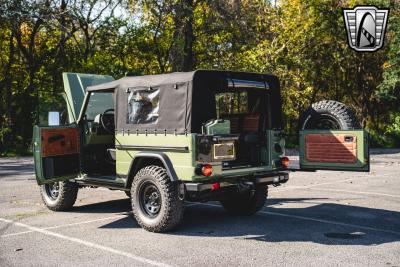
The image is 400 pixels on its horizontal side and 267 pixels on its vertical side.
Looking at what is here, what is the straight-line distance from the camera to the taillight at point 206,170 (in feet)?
20.9

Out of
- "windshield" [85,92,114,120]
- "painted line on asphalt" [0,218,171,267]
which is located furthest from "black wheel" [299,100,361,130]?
"painted line on asphalt" [0,218,171,267]

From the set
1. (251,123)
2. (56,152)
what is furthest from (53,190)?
(251,123)

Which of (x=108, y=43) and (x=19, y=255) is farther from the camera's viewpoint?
(x=108, y=43)

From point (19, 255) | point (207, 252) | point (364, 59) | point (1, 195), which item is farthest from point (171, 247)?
point (364, 59)

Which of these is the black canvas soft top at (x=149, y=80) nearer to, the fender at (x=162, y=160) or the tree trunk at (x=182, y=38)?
the fender at (x=162, y=160)

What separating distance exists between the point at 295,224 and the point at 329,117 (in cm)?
193

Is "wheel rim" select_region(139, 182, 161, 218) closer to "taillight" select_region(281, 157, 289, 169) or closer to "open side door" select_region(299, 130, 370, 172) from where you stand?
"taillight" select_region(281, 157, 289, 169)

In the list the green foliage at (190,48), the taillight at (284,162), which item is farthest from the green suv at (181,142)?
the green foliage at (190,48)

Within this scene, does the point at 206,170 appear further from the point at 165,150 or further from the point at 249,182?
the point at 249,182

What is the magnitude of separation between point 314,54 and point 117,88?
24952mm

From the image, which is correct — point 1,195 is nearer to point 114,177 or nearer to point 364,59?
point 114,177

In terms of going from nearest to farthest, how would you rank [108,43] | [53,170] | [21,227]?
[21,227] → [53,170] → [108,43]

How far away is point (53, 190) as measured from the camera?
895 centimetres

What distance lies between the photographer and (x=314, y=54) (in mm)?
30594
